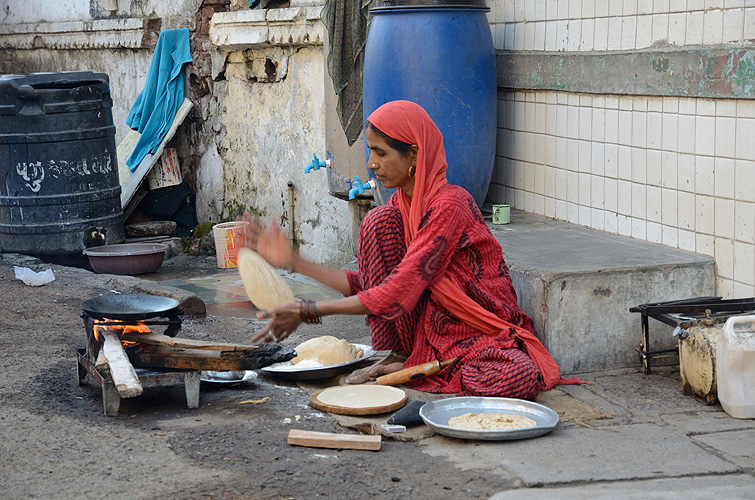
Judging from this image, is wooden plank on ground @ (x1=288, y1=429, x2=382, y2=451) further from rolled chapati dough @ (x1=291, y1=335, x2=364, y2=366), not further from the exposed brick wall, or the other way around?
the exposed brick wall

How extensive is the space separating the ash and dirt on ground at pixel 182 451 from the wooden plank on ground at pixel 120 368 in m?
0.17

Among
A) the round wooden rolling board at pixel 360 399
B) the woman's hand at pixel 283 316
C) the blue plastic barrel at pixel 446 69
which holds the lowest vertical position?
the round wooden rolling board at pixel 360 399

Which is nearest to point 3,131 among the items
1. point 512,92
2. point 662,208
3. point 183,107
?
point 183,107

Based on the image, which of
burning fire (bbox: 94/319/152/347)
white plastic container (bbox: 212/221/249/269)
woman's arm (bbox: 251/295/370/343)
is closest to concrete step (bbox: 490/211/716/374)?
woman's arm (bbox: 251/295/370/343)

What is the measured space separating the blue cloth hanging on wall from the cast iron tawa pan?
16.6 ft

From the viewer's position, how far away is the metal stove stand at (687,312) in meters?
3.40

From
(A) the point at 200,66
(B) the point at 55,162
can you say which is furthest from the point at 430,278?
(A) the point at 200,66

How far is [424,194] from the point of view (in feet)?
11.3

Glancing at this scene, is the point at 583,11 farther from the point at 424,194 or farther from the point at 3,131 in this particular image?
the point at 3,131

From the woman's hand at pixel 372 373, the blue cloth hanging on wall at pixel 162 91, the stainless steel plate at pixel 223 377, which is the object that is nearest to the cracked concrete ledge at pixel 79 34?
the blue cloth hanging on wall at pixel 162 91

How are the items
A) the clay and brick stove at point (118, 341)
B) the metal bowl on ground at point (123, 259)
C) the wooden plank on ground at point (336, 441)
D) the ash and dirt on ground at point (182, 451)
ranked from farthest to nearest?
the metal bowl on ground at point (123, 259) < the clay and brick stove at point (118, 341) < the wooden plank on ground at point (336, 441) < the ash and dirt on ground at point (182, 451)

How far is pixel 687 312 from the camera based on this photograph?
3533mm

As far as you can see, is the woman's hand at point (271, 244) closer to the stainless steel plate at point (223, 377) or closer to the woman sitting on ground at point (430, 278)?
the woman sitting on ground at point (430, 278)

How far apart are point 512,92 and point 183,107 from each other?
14.1 ft
